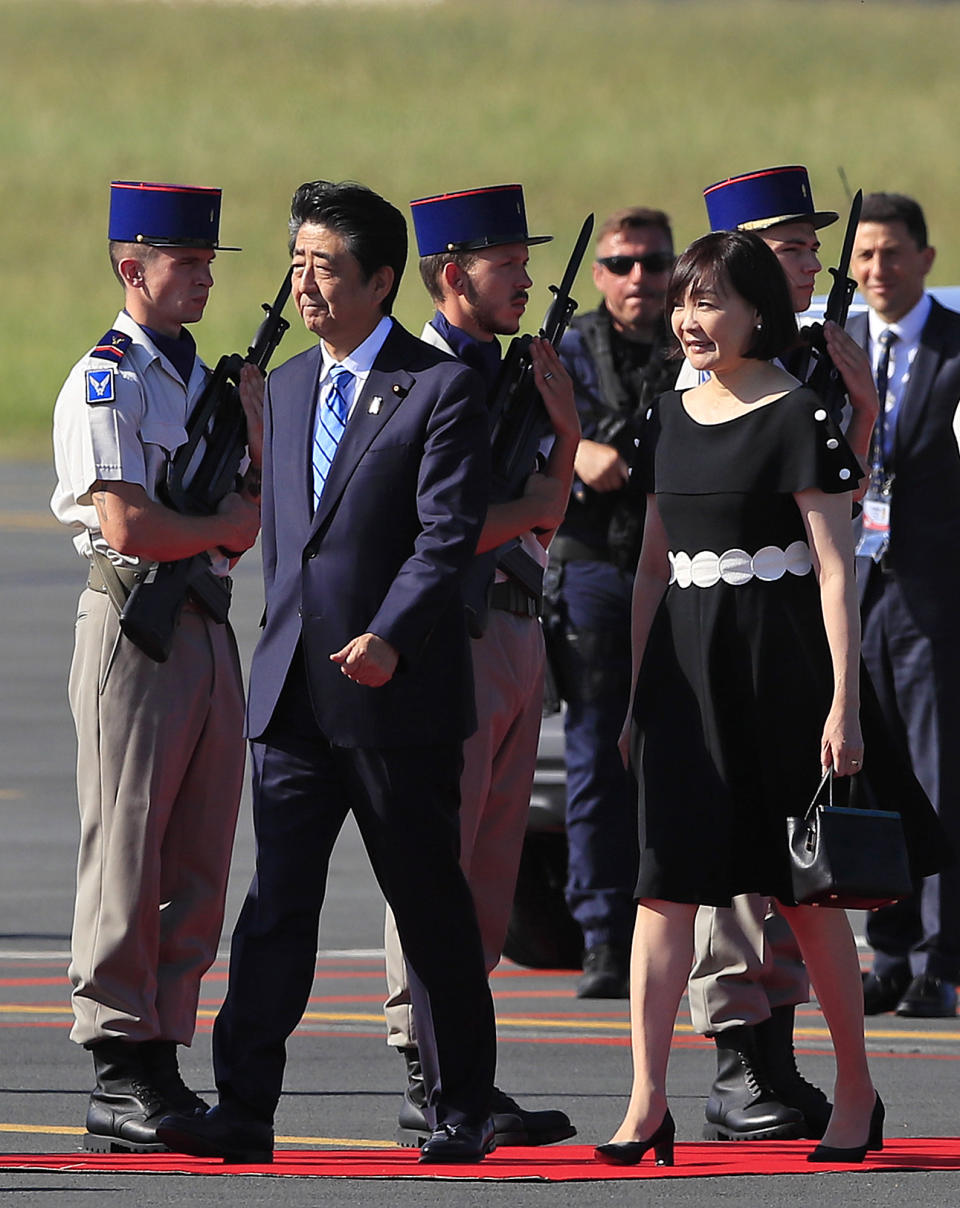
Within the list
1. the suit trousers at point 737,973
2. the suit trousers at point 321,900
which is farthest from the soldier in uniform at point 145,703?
the suit trousers at point 737,973

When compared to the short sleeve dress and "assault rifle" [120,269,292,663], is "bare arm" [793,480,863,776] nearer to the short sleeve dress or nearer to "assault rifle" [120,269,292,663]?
the short sleeve dress

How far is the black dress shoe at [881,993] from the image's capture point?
892 centimetres

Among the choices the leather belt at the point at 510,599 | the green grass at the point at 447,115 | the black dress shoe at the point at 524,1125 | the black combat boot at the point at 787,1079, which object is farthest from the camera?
the green grass at the point at 447,115

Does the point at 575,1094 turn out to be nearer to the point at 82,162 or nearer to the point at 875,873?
the point at 875,873

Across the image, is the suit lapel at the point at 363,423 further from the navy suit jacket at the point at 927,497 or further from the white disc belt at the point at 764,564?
the navy suit jacket at the point at 927,497

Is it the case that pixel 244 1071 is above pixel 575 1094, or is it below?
above

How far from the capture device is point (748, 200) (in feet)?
23.7

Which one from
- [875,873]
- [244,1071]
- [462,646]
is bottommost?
[244,1071]

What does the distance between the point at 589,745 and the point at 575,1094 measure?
6.79 ft

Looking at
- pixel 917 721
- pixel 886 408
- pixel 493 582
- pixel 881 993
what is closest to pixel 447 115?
pixel 886 408

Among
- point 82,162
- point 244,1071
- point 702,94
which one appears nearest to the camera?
point 244,1071

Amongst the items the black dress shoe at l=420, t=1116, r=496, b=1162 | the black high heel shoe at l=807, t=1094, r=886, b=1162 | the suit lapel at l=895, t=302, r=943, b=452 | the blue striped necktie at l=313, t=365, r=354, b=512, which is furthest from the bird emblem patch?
the suit lapel at l=895, t=302, r=943, b=452

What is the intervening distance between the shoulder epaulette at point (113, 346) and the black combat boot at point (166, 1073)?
Answer: 4.92 feet

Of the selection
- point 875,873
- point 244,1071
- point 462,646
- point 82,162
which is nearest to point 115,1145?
point 244,1071
